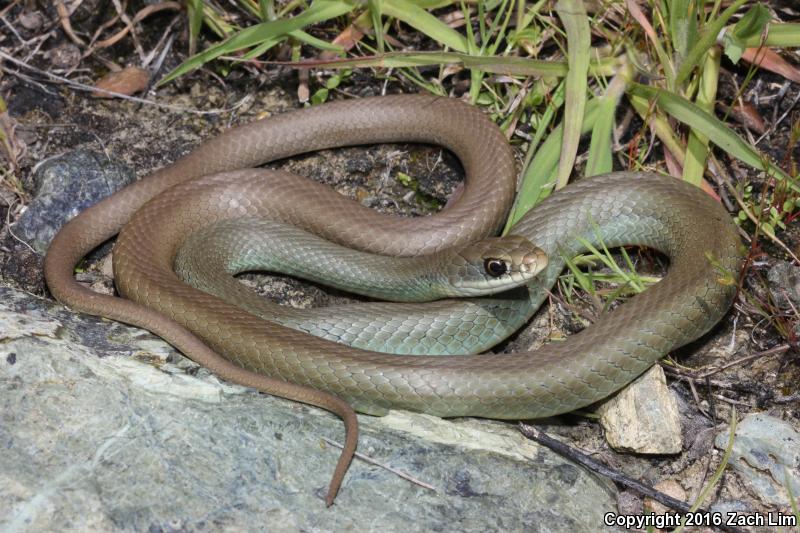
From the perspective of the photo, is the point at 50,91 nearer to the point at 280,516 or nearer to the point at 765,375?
the point at 280,516

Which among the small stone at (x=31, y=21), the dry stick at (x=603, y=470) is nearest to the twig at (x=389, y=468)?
the dry stick at (x=603, y=470)

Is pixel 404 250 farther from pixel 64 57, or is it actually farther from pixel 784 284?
pixel 64 57

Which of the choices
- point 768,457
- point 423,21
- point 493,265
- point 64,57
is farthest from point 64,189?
point 768,457

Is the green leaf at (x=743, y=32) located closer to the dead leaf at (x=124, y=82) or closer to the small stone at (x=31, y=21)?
the dead leaf at (x=124, y=82)

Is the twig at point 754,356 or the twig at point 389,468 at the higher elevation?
the twig at point 389,468

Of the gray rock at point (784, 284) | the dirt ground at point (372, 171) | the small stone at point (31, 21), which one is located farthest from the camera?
the small stone at point (31, 21)

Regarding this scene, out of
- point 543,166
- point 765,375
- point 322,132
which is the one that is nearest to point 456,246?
point 543,166

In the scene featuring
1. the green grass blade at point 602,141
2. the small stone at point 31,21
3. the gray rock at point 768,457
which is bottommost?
the gray rock at point 768,457
